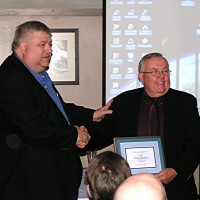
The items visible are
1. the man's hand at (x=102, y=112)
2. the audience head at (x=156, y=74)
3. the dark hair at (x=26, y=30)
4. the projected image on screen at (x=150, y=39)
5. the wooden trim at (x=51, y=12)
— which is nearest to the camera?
the dark hair at (x=26, y=30)

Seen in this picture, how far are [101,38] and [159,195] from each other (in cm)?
366

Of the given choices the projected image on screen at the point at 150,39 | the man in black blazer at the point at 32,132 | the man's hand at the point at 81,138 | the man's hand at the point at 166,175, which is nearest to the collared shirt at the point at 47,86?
the man in black blazer at the point at 32,132

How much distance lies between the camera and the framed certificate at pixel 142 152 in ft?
8.62

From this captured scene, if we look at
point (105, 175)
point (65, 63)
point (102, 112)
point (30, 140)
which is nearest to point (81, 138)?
point (30, 140)

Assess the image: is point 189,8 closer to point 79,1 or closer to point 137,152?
point 79,1

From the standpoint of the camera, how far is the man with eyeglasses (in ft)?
8.92

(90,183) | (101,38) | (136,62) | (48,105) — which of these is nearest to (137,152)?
(48,105)

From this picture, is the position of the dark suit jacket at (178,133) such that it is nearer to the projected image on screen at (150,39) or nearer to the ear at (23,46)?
the ear at (23,46)

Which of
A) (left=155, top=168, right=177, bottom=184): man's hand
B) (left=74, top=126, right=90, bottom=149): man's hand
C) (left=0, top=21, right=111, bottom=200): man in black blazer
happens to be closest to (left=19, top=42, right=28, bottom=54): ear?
(left=0, top=21, right=111, bottom=200): man in black blazer

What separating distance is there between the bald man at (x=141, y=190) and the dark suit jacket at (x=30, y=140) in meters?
1.22

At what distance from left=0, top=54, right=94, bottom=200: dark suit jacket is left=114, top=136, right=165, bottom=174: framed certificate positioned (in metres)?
0.27

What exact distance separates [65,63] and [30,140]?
241 centimetres

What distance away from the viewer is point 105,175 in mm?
1719

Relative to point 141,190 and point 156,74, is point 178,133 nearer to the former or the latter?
point 156,74
